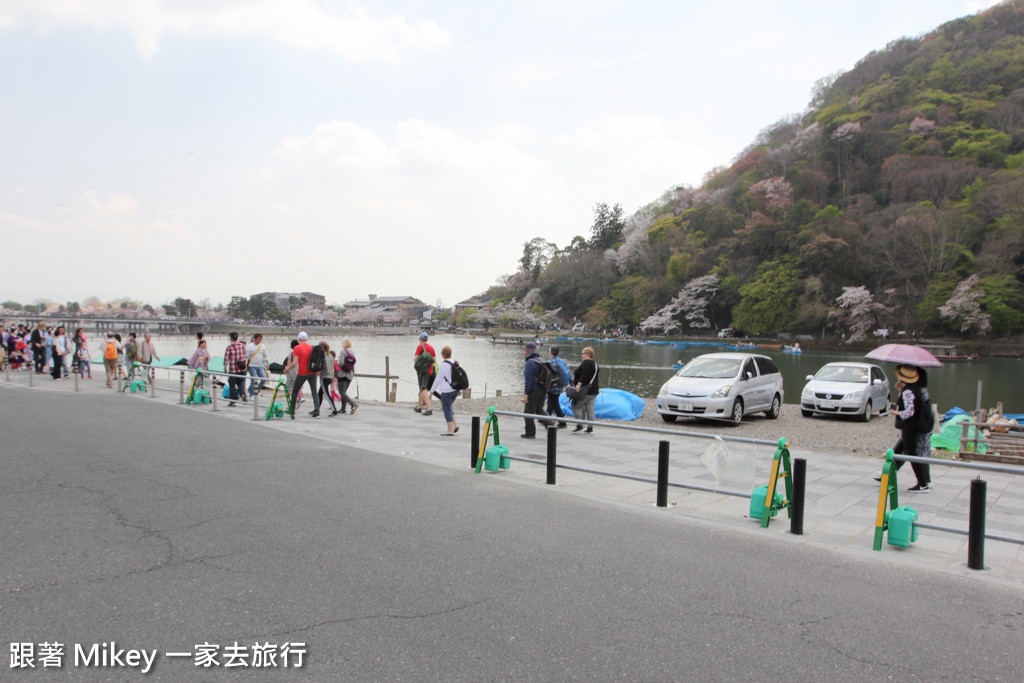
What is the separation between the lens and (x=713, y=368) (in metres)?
15.2

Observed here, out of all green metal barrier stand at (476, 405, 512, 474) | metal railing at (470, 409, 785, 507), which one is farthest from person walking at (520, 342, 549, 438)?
green metal barrier stand at (476, 405, 512, 474)

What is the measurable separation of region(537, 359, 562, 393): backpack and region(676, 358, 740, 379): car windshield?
4692 mm

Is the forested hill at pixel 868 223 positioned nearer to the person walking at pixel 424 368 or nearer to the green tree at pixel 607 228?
the green tree at pixel 607 228

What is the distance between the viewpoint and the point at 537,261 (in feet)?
413

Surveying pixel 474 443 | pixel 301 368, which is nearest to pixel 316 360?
pixel 301 368

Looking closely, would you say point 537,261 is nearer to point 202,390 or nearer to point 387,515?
point 202,390

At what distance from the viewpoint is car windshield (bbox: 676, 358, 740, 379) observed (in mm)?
14852

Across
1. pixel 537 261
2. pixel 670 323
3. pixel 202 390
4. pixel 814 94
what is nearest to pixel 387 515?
pixel 202 390

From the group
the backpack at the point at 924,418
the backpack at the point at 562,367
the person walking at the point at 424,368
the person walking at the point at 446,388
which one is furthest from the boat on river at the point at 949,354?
the person walking at the point at 446,388

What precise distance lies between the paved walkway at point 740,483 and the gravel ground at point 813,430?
0.87 metres

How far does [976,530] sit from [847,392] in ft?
38.8

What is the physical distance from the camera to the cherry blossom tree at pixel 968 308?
52.6m

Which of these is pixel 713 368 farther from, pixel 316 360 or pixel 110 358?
pixel 110 358

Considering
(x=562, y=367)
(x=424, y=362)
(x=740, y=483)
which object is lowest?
(x=740, y=483)
